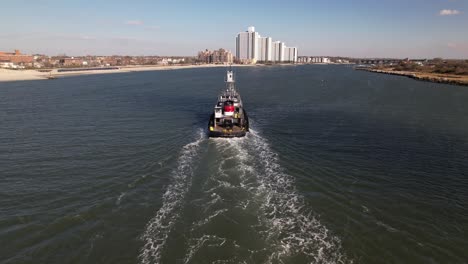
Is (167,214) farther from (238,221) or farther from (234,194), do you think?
(234,194)

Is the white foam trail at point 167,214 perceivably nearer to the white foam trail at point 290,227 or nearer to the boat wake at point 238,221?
the boat wake at point 238,221

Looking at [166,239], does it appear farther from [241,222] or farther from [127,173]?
[127,173]

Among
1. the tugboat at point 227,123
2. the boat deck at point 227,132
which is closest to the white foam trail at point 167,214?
the boat deck at point 227,132

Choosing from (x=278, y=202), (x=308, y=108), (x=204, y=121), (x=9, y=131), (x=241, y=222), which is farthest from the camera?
(x=308, y=108)

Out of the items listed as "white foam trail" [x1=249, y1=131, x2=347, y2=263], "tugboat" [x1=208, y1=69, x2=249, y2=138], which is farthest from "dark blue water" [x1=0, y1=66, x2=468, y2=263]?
"tugboat" [x1=208, y1=69, x2=249, y2=138]

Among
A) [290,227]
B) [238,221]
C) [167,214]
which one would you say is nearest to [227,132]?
[167,214]

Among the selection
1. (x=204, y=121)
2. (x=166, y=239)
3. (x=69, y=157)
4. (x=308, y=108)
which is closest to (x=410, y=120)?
(x=308, y=108)

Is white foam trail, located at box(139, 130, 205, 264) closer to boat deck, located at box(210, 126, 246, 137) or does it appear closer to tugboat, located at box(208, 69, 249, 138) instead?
boat deck, located at box(210, 126, 246, 137)
